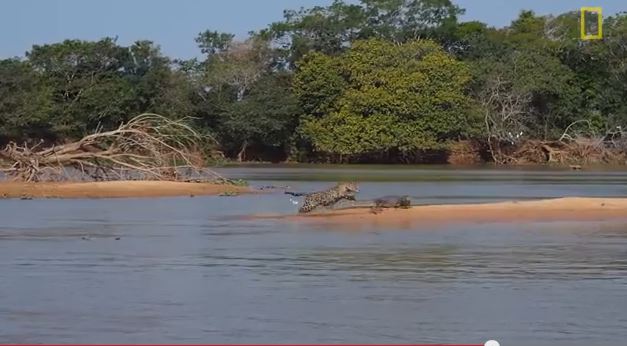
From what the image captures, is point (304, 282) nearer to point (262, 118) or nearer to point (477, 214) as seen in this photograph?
point (477, 214)

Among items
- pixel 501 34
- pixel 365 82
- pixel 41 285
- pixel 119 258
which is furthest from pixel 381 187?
pixel 501 34

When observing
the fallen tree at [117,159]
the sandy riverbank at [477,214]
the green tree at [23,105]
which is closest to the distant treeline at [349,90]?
the green tree at [23,105]

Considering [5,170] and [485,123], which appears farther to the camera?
[485,123]

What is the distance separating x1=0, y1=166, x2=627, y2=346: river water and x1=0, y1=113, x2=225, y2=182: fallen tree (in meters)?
10.4

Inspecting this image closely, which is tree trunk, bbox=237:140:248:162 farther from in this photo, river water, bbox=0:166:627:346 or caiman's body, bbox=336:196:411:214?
river water, bbox=0:166:627:346

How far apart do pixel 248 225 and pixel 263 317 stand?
42.3ft

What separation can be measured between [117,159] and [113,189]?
113 cm

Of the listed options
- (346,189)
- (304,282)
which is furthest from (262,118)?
(304,282)

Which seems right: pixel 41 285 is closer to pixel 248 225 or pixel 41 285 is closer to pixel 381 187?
pixel 248 225

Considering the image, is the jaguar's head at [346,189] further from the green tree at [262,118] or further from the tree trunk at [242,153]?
the tree trunk at [242,153]

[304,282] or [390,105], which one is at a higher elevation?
[390,105]

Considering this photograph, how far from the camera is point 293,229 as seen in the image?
2519cm

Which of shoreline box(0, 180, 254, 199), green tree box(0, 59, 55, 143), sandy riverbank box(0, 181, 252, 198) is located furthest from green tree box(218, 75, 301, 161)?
sandy riverbank box(0, 181, 252, 198)

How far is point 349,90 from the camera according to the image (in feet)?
249
